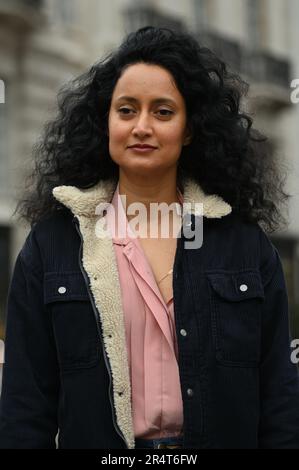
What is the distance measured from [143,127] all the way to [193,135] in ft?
0.88

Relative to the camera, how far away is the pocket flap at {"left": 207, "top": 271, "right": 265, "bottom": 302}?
2.66 metres

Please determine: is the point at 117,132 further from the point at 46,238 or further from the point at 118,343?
the point at 118,343

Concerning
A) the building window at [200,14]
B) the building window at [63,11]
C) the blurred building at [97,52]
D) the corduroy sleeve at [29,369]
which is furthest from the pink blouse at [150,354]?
the building window at [200,14]

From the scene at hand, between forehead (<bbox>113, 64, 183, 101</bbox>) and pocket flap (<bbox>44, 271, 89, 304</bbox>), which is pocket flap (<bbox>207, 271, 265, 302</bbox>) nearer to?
pocket flap (<bbox>44, 271, 89, 304</bbox>)

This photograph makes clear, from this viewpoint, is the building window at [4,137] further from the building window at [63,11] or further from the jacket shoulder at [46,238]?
the jacket shoulder at [46,238]

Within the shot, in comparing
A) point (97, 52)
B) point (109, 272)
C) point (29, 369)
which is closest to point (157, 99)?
point (109, 272)

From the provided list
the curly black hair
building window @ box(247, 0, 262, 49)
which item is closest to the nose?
the curly black hair

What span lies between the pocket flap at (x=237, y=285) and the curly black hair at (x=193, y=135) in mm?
216

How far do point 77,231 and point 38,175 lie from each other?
345mm

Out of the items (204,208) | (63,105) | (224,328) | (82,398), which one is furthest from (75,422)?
(63,105)

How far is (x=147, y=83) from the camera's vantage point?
2.70 metres

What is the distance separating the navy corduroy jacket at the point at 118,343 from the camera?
2.58 meters
